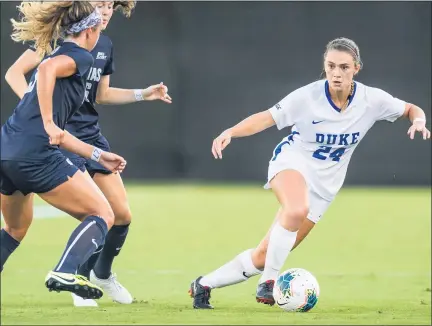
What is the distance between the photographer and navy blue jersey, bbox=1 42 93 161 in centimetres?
541

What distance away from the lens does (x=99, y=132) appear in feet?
22.4

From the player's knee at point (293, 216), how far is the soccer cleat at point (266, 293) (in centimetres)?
33

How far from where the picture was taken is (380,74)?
49.5ft

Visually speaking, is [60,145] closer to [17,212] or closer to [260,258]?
[17,212]

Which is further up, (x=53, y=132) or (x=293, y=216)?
(x=53, y=132)

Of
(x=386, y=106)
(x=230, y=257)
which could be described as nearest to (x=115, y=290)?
(x=386, y=106)

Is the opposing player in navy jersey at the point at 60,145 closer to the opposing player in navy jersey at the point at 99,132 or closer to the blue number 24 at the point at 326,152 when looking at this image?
the opposing player in navy jersey at the point at 99,132

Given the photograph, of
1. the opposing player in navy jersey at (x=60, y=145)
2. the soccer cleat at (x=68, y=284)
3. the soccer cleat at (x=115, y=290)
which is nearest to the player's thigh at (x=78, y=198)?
the opposing player in navy jersey at (x=60, y=145)

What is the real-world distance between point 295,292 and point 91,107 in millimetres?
1788

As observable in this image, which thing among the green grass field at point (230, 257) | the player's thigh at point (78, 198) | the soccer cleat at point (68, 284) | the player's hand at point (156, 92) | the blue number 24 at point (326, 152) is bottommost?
the green grass field at point (230, 257)

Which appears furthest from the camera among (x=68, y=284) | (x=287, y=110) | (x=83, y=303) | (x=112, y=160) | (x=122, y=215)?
(x=122, y=215)

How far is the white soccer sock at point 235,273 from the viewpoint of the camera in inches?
250

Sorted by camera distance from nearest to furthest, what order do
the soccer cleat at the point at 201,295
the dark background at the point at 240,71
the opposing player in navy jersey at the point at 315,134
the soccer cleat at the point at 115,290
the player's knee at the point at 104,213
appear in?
the player's knee at the point at 104,213
the opposing player in navy jersey at the point at 315,134
the soccer cleat at the point at 201,295
the soccer cleat at the point at 115,290
the dark background at the point at 240,71

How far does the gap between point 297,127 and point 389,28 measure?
8919mm
